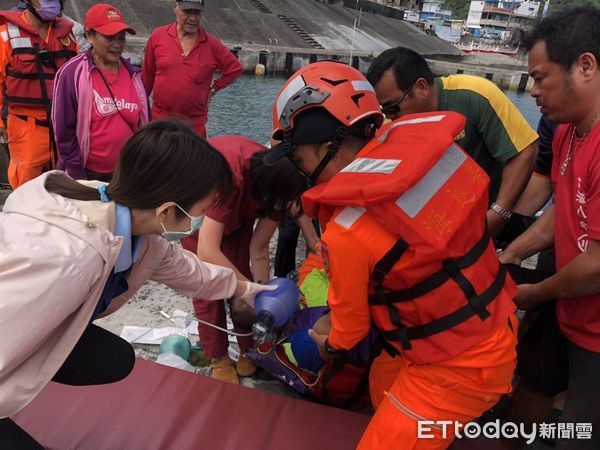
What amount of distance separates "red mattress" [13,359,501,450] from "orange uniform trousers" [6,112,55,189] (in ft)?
6.93

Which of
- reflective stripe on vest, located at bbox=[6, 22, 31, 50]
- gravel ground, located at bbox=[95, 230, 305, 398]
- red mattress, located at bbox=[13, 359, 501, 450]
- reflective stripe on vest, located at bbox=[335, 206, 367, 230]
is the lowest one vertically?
gravel ground, located at bbox=[95, 230, 305, 398]

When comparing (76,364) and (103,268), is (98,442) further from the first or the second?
(103,268)

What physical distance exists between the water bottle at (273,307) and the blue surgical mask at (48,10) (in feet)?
9.48

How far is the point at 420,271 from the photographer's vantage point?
56.1 inches

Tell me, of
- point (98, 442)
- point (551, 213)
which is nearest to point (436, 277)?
point (551, 213)

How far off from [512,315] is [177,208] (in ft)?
4.07

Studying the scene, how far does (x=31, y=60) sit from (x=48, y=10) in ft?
1.31

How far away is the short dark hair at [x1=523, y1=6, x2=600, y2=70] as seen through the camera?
1641 millimetres

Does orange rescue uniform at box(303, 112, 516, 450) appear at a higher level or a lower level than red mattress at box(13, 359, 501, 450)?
higher

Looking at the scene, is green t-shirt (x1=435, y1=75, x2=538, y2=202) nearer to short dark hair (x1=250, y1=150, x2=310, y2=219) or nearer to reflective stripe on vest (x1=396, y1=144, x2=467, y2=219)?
short dark hair (x1=250, y1=150, x2=310, y2=219)

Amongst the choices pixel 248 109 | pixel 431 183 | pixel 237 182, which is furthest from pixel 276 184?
pixel 248 109

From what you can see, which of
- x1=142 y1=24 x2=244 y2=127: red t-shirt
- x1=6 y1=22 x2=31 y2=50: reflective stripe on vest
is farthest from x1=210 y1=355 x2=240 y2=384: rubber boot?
x1=6 y1=22 x2=31 y2=50: reflective stripe on vest

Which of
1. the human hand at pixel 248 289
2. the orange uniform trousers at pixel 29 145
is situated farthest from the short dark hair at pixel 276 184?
the orange uniform trousers at pixel 29 145

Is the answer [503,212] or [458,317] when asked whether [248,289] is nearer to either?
[458,317]
